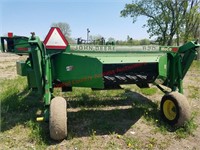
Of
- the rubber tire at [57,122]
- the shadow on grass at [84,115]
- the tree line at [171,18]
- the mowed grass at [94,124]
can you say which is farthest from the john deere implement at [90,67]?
the tree line at [171,18]

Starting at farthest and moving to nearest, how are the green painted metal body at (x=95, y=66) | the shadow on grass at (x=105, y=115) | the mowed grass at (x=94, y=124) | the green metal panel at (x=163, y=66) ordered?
the green metal panel at (x=163, y=66), the shadow on grass at (x=105, y=115), the green painted metal body at (x=95, y=66), the mowed grass at (x=94, y=124)

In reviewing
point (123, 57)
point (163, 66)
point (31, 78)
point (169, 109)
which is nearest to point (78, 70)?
point (123, 57)

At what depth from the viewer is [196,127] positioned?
4.59 metres

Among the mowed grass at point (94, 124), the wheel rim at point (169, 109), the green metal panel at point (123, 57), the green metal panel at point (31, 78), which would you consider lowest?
the mowed grass at point (94, 124)

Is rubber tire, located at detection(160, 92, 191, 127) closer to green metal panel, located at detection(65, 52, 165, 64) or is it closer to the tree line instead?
green metal panel, located at detection(65, 52, 165, 64)

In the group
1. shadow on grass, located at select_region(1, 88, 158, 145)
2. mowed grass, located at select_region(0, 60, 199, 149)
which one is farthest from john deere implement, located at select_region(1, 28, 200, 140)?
shadow on grass, located at select_region(1, 88, 158, 145)

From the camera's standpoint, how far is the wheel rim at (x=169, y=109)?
456 centimetres

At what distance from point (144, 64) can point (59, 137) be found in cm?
223

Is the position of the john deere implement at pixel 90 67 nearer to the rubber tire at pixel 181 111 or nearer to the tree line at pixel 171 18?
the rubber tire at pixel 181 111

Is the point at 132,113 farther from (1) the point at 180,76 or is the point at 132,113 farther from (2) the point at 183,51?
(2) the point at 183,51

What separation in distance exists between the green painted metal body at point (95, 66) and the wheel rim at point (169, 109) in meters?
0.56

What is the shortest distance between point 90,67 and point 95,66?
9cm

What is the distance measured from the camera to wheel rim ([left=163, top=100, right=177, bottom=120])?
4562 millimetres

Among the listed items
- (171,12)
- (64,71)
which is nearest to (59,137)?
(64,71)
